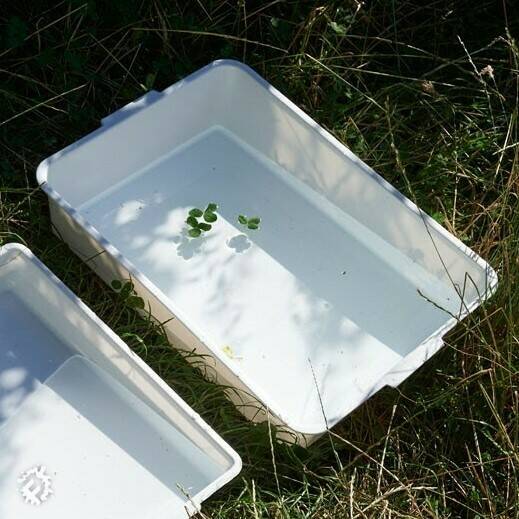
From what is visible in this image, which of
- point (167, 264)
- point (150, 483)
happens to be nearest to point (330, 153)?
point (167, 264)

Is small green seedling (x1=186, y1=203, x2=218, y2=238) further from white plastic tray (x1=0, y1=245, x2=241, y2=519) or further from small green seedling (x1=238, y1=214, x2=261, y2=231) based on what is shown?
white plastic tray (x1=0, y1=245, x2=241, y2=519)

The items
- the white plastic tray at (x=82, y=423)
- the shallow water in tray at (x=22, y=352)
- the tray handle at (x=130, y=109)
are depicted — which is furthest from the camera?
the tray handle at (x=130, y=109)

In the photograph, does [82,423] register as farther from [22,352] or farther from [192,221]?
[192,221]

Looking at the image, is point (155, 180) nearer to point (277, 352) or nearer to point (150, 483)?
point (277, 352)

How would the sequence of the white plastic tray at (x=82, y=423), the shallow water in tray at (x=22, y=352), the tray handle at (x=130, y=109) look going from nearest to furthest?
the white plastic tray at (x=82, y=423), the shallow water in tray at (x=22, y=352), the tray handle at (x=130, y=109)

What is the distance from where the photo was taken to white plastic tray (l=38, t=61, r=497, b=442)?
7.38 feet

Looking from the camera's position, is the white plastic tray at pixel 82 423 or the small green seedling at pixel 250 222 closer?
the white plastic tray at pixel 82 423

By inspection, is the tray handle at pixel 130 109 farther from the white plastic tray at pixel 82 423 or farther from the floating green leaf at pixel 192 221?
the white plastic tray at pixel 82 423

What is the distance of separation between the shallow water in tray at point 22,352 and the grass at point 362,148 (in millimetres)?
116

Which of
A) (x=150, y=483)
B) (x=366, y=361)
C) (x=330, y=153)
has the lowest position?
(x=150, y=483)

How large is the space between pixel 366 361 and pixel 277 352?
0.17 metres

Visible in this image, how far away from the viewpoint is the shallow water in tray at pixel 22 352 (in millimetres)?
2182

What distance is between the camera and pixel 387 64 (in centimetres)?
268

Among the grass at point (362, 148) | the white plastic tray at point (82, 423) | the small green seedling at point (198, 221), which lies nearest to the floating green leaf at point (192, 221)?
the small green seedling at point (198, 221)
